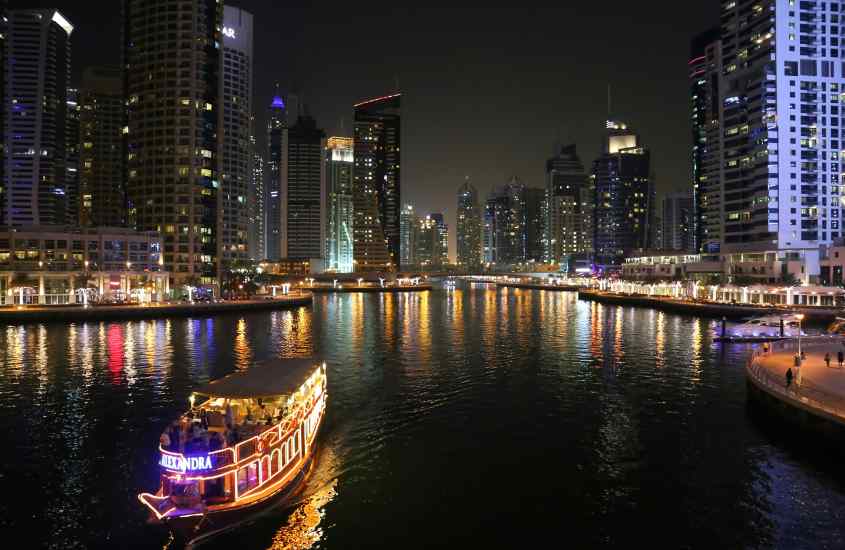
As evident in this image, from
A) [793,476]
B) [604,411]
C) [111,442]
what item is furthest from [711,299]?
[111,442]

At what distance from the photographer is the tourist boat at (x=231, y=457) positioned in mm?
19297

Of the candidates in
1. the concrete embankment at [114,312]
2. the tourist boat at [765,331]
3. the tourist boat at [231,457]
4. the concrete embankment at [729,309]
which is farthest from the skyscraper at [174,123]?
the tourist boat at [231,457]

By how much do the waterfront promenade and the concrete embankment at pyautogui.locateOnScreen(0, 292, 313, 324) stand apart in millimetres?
97737

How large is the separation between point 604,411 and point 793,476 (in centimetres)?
1216

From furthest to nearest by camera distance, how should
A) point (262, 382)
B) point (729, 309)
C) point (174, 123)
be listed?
1. point (174, 123)
2. point (729, 309)
3. point (262, 382)

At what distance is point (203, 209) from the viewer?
481ft

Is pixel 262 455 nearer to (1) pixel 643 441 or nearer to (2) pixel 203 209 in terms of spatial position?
(1) pixel 643 441

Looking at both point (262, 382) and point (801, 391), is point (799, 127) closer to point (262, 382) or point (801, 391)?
point (801, 391)

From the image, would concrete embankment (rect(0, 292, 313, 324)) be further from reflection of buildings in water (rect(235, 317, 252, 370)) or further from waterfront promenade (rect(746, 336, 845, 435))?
waterfront promenade (rect(746, 336, 845, 435))

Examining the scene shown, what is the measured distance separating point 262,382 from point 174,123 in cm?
13682

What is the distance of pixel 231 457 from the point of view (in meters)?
19.9

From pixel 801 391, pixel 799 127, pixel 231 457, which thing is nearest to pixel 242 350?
pixel 231 457

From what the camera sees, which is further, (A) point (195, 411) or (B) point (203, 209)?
(B) point (203, 209)

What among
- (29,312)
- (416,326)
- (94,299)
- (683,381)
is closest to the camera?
(683,381)
